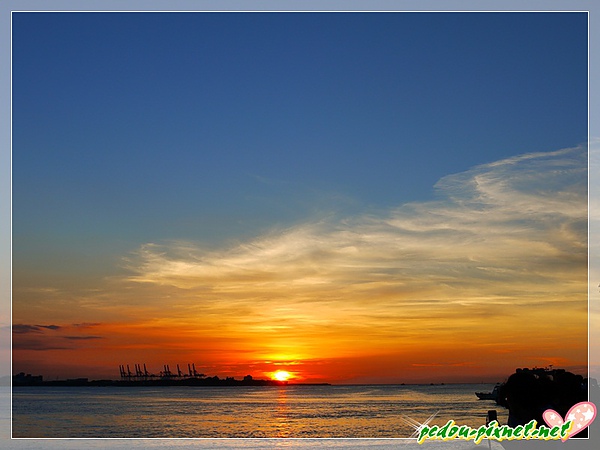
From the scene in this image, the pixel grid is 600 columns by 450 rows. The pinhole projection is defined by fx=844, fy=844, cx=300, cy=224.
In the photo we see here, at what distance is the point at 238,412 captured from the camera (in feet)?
96.8

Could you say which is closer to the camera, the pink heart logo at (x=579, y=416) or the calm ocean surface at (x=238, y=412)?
the pink heart logo at (x=579, y=416)

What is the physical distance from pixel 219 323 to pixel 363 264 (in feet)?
16.1

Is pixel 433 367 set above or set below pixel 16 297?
below

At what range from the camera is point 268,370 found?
74.8 feet

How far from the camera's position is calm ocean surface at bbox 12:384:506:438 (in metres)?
24.0

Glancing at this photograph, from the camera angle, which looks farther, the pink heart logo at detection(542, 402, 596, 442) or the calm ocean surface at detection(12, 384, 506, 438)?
the calm ocean surface at detection(12, 384, 506, 438)

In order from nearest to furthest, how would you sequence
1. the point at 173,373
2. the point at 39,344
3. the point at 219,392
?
the point at 39,344 < the point at 173,373 < the point at 219,392

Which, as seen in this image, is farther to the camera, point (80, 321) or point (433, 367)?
point (433, 367)

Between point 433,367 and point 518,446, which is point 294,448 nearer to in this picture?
point 518,446

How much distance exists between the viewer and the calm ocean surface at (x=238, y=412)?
24.0m

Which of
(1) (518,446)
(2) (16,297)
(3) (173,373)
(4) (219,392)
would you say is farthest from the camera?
(4) (219,392)

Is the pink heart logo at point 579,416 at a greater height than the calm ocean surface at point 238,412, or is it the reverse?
the pink heart logo at point 579,416

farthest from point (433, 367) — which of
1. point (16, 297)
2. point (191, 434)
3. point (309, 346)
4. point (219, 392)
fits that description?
point (219, 392)

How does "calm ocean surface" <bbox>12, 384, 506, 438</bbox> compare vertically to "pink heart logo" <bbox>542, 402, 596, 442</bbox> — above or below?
below
